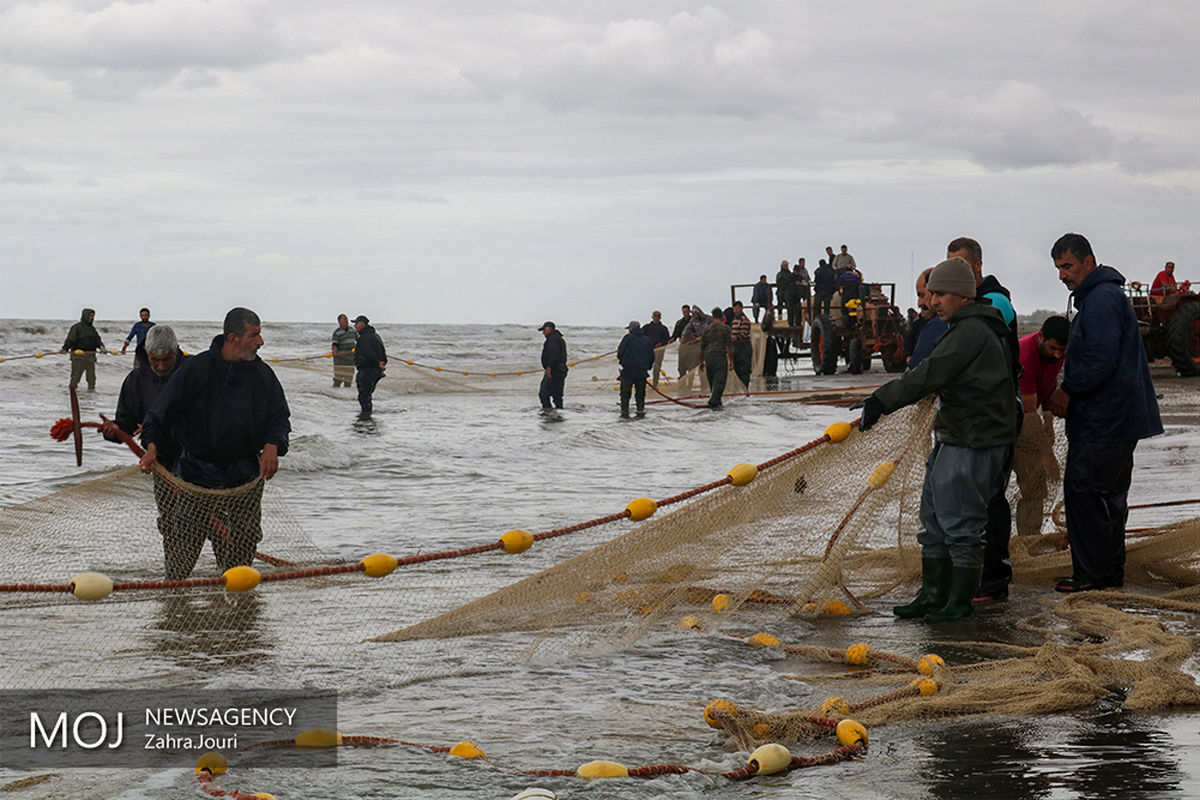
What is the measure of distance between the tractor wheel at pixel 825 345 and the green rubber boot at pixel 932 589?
22.2m

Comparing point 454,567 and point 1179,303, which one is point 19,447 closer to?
point 454,567

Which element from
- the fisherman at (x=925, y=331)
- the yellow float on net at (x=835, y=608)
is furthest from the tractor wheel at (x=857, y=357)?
the yellow float on net at (x=835, y=608)

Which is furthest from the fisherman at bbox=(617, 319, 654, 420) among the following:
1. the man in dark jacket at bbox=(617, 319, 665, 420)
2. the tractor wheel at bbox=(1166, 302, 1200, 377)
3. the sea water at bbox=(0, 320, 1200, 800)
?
the tractor wheel at bbox=(1166, 302, 1200, 377)

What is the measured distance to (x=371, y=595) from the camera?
671 centimetres

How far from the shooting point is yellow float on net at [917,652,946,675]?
4.41 m

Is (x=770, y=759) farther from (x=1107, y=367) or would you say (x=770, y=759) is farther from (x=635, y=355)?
(x=635, y=355)

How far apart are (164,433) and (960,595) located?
3.76m

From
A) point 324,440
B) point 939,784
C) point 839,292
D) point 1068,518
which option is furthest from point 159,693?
point 839,292

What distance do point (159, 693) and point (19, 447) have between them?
13.6 metres

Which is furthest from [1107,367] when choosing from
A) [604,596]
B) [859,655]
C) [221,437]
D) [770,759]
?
[221,437]

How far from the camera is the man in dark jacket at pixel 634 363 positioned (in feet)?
69.2

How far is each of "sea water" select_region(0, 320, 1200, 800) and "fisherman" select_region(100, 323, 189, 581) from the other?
756mm

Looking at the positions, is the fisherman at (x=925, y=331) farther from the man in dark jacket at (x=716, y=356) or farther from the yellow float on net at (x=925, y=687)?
the man in dark jacket at (x=716, y=356)

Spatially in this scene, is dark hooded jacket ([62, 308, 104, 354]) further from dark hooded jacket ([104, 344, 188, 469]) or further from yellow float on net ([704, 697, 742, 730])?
yellow float on net ([704, 697, 742, 730])
